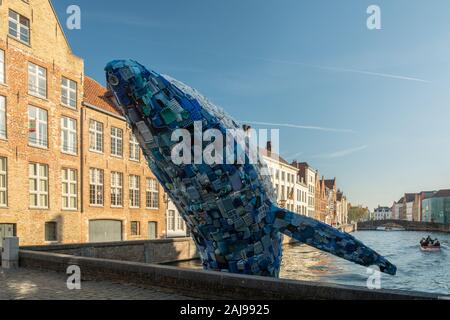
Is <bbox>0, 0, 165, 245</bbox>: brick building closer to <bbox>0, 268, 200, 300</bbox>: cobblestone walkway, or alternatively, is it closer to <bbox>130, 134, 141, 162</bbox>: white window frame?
<bbox>130, 134, 141, 162</bbox>: white window frame

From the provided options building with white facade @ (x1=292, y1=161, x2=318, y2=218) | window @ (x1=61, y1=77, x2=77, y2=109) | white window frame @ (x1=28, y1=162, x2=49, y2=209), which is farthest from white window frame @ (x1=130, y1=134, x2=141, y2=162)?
building with white facade @ (x1=292, y1=161, x2=318, y2=218)

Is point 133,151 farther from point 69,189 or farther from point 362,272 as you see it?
point 362,272

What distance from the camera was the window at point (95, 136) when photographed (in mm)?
27156

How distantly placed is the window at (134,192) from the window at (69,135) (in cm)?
585

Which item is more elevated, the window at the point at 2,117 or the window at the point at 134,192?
the window at the point at 2,117

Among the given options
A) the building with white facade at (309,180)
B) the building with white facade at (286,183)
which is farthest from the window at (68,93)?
the building with white facade at (309,180)

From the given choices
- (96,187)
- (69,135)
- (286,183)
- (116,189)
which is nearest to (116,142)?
(116,189)

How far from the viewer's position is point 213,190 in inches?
291

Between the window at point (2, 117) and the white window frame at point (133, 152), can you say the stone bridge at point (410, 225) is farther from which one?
the window at point (2, 117)

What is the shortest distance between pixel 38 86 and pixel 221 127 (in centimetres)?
1995

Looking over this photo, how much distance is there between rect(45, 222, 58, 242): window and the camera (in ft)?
77.2

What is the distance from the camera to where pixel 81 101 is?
87.5ft

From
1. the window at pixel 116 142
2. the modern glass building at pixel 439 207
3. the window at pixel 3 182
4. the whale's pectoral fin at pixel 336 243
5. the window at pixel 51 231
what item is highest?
the window at pixel 116 142

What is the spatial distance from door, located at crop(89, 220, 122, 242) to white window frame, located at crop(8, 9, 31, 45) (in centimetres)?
1198
